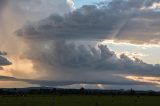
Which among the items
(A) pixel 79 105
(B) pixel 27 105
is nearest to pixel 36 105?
(B) pixel 27 105

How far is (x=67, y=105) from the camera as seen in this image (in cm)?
9100

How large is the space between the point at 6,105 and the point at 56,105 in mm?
8951

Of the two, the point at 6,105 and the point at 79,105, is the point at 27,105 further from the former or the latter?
the point at 79,105

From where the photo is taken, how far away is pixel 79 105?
296 ft

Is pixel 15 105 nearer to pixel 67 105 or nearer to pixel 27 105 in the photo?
pixel 27 105

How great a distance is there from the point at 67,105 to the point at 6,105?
11.1 metres

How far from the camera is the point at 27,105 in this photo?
88.6 m

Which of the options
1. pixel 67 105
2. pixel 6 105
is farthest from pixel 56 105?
pixel 6 105

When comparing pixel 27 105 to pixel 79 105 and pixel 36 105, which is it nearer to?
pixel 36 105

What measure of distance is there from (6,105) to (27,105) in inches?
149

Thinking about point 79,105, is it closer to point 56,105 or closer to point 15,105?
point 56,105

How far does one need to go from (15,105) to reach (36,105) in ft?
12.2

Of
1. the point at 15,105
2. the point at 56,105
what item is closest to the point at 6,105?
the point at 15,105

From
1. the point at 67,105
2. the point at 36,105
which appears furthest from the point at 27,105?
the point at 67,105
